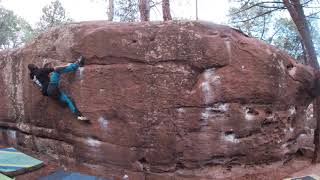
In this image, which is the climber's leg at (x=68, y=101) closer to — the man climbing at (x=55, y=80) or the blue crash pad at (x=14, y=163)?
the man climbing at (x=55, y=80)

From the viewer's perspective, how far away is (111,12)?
1501 centimetres

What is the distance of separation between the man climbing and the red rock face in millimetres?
119

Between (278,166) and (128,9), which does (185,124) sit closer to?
(278,166)

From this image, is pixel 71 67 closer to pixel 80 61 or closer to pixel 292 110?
pixel 80 61

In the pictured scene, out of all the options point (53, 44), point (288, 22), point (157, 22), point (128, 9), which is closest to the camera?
point (157, 22)

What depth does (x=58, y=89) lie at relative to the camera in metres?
6.86

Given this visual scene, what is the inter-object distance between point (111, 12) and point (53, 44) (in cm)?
802

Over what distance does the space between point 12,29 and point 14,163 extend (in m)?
23.6

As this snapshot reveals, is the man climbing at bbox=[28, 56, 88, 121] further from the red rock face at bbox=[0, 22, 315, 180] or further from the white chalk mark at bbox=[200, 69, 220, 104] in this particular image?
the white chalk mark at bbox=[200, 69, 220, 104]

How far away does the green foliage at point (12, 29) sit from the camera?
25583mm

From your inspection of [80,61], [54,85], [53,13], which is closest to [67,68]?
[80,61]

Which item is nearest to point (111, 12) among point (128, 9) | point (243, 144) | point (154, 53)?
point (128, 9)

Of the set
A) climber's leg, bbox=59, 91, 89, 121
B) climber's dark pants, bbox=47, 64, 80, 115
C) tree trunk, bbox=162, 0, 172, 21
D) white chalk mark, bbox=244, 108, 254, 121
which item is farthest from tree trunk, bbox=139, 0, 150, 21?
white chalk mark, bbox=244, 108, 254, 121

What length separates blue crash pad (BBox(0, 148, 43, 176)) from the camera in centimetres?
601
